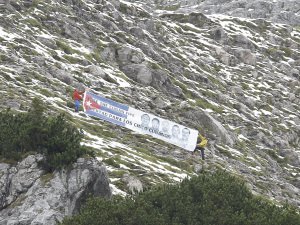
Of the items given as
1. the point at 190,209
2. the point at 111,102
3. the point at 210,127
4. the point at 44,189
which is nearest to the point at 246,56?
the point at 210,127

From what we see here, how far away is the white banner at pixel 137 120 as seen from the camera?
130ft

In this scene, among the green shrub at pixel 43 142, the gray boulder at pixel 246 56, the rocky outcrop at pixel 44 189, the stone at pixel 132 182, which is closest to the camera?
the rocky outcrop at pixel 44 189

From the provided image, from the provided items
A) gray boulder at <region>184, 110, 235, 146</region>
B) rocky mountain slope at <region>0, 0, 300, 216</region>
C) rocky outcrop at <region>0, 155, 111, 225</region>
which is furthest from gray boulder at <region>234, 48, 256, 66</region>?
rocky outcrop at <region>0, 155, 111, 225</region>

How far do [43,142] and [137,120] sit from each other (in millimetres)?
→ 16398

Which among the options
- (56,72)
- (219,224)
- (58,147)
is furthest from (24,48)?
(219,224)

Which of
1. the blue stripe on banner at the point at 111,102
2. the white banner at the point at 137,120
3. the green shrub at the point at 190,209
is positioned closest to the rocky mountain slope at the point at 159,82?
the white banner at the point at 137,120

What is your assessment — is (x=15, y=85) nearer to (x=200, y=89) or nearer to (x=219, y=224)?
(x=219, y=224)

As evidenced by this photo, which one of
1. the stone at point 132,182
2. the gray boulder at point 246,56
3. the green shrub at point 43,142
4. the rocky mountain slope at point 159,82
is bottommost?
the gray boulder at point 246,56

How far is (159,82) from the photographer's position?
74.0 m

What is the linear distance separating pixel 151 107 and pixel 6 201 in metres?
40.2

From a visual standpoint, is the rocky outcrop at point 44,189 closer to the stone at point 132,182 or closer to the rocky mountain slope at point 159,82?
the rocky mountain slope at point 159,82

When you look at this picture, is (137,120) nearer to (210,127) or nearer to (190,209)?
(190,209)

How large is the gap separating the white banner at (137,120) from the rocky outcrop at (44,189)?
15392 mm

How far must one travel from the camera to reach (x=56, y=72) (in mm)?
58938
